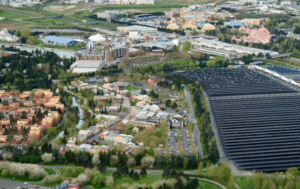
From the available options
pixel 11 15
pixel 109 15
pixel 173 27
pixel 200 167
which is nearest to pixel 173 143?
pixel 200 167

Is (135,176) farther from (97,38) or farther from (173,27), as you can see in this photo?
(173,27)

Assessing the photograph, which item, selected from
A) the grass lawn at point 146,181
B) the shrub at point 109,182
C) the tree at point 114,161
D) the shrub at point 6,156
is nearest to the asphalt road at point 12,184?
the shrub at point 6,156

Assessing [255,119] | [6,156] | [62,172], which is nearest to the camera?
[62,172]

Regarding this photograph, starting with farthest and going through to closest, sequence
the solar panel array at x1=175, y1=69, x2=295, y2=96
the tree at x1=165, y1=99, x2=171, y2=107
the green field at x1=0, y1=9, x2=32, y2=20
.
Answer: the green field at x1=0, y1=9, x2=32, y2=20
the solar panel array at x1=175, y1=69, x2=295, y2=96
the tree at x1=165, y1=99, x2=171, y2=107

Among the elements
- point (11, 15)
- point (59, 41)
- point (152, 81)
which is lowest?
point (152, 81)

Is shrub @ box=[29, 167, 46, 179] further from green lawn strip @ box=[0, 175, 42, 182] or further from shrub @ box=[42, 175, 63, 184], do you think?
shrub @ box=[42, 175, 63, 184]

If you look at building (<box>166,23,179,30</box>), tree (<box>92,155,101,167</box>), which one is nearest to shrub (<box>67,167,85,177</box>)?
tree (<box>92,155,101,167</box>)

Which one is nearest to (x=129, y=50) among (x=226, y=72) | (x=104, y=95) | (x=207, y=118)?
(x=226, y=72)
